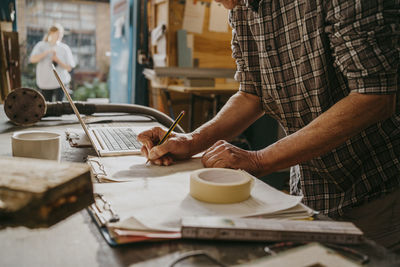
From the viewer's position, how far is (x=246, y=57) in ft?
4.08

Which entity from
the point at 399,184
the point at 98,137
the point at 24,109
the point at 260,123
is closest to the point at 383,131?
the point at 399,184

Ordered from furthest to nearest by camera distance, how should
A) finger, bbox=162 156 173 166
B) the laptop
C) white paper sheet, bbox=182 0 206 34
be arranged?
white paper sheet, bbox=182 0 206 34, the laptop, finger, bbox=162 156 173 166

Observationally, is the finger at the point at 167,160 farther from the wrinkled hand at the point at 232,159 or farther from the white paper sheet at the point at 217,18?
the white paper sheet at the point at 217,18

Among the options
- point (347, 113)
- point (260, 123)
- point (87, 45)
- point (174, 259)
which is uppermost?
point (87, 45)

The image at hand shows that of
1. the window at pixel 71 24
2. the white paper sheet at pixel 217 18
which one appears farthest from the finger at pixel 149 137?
the window at pixel 71 24

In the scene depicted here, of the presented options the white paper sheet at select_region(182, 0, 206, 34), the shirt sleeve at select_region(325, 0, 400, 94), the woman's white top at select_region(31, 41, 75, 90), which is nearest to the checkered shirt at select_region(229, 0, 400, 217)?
the shirt sleeve at select_region(325, 0, 400, 94)

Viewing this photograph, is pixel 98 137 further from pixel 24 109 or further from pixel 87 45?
pixel 87 45

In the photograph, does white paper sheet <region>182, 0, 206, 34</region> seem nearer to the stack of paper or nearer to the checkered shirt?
the checkered shirt

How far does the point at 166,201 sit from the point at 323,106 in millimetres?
613

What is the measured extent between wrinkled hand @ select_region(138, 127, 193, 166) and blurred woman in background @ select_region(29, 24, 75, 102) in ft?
12.3

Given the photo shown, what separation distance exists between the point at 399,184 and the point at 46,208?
989mm

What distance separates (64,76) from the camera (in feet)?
14.8

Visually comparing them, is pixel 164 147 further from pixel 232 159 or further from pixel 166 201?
pixel 166 201

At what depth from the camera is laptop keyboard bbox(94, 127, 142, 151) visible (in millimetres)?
1126
